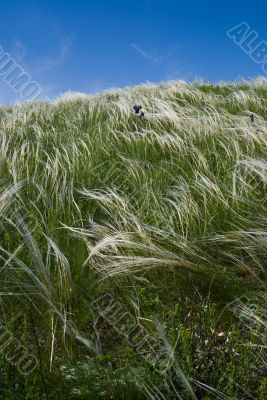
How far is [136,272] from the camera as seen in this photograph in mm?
2439

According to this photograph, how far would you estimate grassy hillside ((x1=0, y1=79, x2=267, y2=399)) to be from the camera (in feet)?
5.65

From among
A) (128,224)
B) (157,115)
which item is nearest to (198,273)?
(128,224)

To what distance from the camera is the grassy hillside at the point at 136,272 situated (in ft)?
5.65

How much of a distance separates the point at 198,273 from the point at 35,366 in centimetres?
96

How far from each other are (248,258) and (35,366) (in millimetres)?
1377

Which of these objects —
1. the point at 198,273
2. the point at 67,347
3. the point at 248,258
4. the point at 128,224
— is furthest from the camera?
the point at 128,224

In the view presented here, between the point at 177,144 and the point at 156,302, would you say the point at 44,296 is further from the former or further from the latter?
the point at 177,144

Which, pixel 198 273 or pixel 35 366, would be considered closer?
pixel 35 366

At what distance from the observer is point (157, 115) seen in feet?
17.9

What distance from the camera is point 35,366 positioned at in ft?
6.06

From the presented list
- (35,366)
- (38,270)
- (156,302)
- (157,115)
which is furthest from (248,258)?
(157,115)

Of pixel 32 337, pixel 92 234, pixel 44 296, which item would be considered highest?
pixel 92 234

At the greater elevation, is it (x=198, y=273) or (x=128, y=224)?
(x=128, y=224)

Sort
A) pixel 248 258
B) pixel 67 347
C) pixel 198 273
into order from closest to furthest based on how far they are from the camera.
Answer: pixel 67 347
pixel 198 273
pixel 248 258
